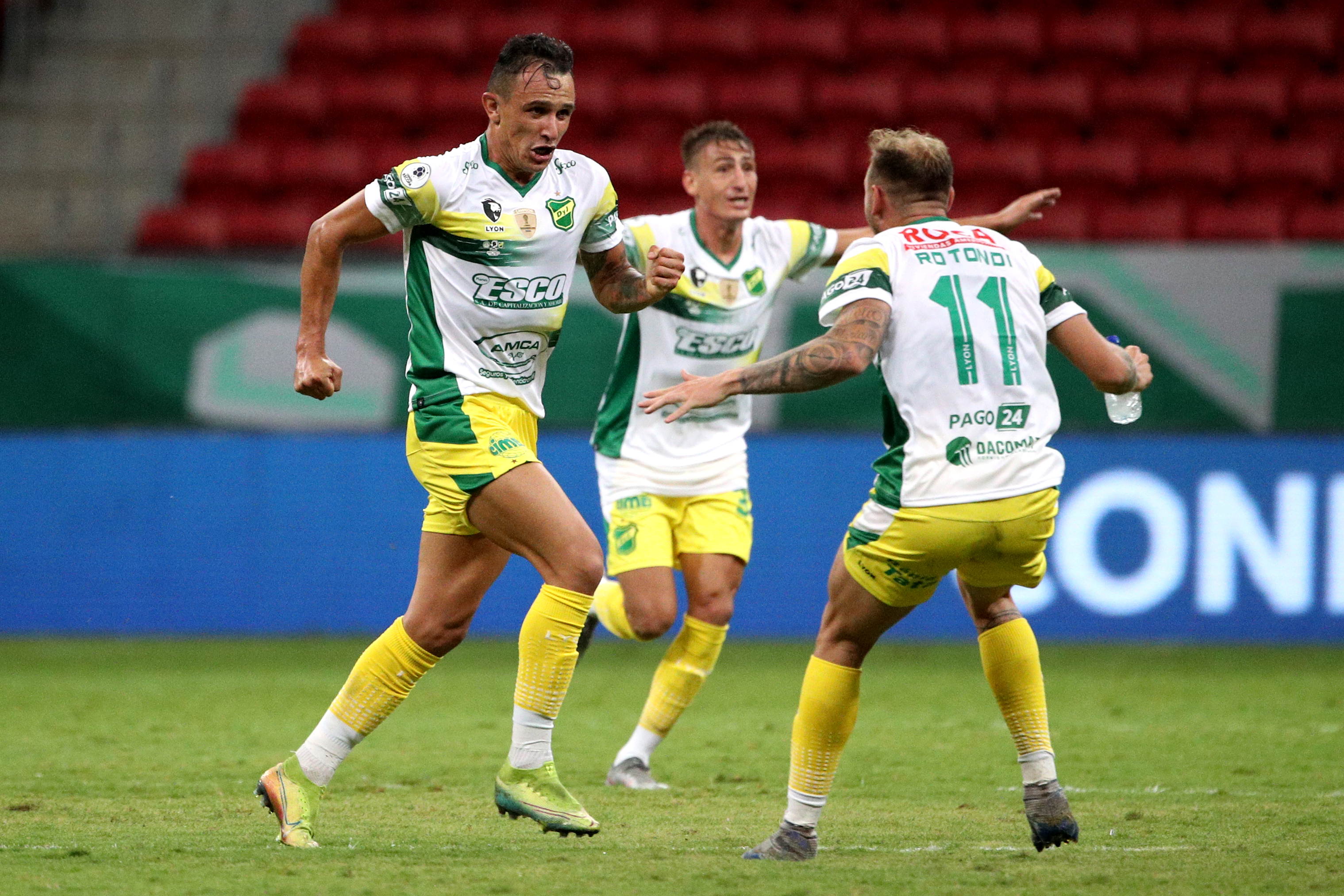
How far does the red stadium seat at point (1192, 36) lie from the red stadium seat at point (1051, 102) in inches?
35.1

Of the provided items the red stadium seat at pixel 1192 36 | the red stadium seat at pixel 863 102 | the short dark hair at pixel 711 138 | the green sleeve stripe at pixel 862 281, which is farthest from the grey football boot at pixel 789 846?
the red stadium seat at pixel 1192 36

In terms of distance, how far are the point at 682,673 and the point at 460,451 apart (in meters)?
1.72

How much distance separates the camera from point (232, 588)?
33.7 ft

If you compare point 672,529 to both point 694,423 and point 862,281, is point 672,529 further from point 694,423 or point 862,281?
point 862,281

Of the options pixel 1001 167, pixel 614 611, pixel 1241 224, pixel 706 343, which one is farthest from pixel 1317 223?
pixel 614 611

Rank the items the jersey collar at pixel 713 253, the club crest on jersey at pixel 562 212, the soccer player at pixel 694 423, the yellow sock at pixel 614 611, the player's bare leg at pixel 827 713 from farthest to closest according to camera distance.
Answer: the jersey collar at pixel 713 253, the yellow sock at pixel 614 611, the soccer player at pixel 694 423, the club crest on jersey at pixel 562 212, the player's bare leg at pixel 827 713

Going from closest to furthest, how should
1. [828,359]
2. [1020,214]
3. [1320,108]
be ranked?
[828,359] < [1020,214] < [1320,108]

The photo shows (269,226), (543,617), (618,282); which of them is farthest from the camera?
(269,226)

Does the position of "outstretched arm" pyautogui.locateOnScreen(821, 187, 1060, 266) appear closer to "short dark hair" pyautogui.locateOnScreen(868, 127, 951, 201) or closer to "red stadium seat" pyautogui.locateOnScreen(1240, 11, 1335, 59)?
"short dark hair" pyautogui.locateOnScreen(868, 127, 951, 201)

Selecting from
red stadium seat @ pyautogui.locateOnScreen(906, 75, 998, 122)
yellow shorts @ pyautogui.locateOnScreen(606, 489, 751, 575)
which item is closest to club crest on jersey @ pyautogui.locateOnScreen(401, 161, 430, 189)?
yellow shorts @ pyautogui.locateOnScreen(606, 489, 751, 575)

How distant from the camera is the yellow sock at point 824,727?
4.37m

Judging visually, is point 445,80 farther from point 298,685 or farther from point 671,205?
point 298,685

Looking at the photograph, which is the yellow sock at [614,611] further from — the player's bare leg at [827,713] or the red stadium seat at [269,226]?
the red stadium seat at [269,226]

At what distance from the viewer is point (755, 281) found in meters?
6.45
